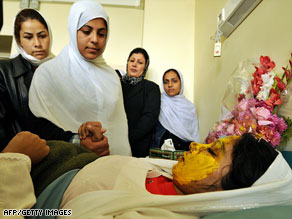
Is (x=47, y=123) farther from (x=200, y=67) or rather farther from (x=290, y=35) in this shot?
(x=200, y=67)

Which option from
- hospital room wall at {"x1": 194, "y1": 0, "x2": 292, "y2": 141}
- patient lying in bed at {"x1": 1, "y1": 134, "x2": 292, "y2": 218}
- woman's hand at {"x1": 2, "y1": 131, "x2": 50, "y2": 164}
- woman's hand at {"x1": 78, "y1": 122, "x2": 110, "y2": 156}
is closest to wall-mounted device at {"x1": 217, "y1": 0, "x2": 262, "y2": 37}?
hospital room wall at {"x1": 194, "y1": 0, "x2": 292, "y2": 141}

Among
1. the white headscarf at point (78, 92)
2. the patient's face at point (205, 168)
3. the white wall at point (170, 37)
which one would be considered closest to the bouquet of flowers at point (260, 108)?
the patient's face at point (205, 168)

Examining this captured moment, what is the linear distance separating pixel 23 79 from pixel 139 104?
961mm

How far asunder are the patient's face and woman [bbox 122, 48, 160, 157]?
100cm

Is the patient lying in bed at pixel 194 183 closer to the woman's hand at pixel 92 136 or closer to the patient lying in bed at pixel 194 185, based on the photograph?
the patient lying in bed at pixel 194 185

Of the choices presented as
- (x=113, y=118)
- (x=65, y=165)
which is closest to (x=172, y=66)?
(x=113, y=118)

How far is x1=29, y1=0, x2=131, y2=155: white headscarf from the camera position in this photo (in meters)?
1.33

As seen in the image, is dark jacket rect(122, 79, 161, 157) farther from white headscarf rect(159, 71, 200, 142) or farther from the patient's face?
the patient's face

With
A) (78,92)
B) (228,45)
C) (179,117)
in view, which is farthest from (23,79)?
(228,45)

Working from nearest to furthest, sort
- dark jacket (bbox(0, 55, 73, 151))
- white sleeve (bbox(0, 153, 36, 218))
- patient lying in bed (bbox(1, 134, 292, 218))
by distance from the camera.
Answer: white sleeve (bbox(0, 153, 36, 218))
patient lying in bed (bbox(1, 134, 292, 218))
dark jacket (bbox(0, 55, 73, 151))

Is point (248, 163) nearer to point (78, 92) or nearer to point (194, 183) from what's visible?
point (194, 183)

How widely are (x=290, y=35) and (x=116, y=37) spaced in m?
2.28

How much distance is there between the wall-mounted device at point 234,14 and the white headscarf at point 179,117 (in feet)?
2.73

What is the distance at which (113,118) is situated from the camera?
1.54 m
